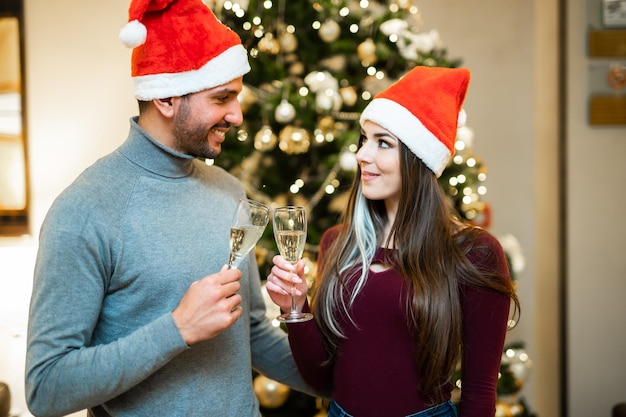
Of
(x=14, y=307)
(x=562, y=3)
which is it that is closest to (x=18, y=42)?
(x=14, y=307)

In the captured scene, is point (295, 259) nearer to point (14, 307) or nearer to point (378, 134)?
point (378, 134)

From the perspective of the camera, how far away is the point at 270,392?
8.82 ft

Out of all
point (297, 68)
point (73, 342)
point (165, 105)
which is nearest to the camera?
point (73, 342)

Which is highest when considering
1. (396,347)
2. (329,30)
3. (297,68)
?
(329,30)

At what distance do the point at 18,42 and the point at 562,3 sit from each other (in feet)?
9.47

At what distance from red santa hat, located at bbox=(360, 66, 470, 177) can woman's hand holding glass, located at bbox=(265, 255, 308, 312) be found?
448 mm

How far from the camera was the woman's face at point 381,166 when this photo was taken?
1759 mm

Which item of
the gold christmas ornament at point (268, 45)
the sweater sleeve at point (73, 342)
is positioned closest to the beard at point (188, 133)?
the sweater sleeve at point (73, 342)

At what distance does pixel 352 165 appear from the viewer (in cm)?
Answer: 262

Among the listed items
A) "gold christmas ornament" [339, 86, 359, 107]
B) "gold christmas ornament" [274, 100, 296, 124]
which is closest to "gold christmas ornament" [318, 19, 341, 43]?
"gold christmas ornament" [339, 86, 359, 107]

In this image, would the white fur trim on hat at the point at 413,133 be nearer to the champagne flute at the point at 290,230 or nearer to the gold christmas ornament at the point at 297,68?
the champagne flute at the point at 290,230

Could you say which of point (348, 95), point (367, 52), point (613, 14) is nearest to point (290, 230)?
point (348, 95)

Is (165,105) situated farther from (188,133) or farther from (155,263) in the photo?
(155,263)

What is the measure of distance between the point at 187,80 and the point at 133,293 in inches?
20.8
